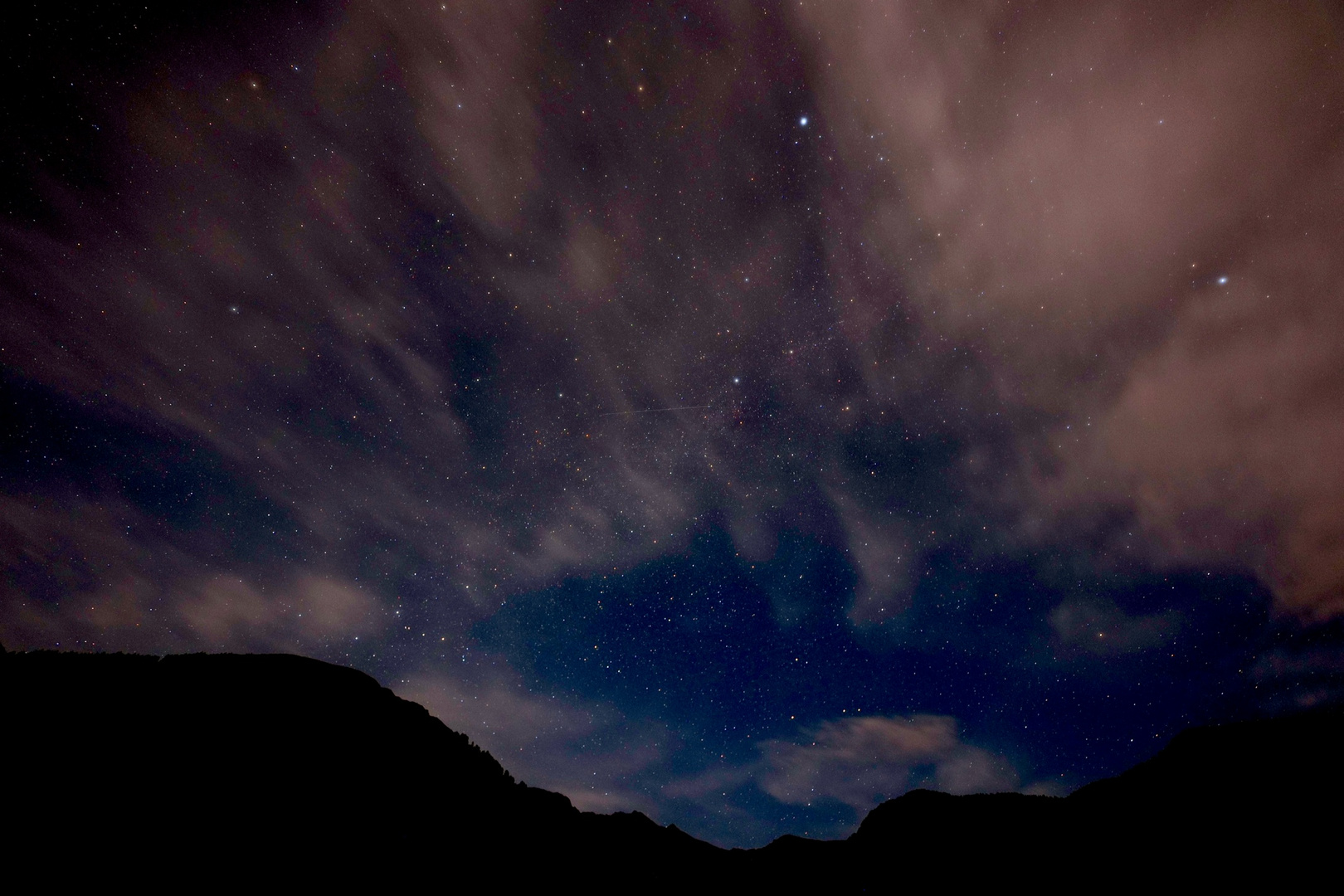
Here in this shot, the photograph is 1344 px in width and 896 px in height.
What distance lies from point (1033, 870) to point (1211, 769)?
9.16 metres

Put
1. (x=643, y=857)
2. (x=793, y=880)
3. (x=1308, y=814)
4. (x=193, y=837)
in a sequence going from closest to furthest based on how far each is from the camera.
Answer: (x=193, y=837)
(x=1308, y=814)
(x=643, y=857)
(x=793, y=880)

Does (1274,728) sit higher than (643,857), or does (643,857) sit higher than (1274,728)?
(1274,728)

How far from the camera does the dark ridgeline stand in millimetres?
9625

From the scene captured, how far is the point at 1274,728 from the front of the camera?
2128 centimetres

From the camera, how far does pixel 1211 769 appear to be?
2100 centimetres

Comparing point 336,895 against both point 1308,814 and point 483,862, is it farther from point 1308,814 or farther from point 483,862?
point 1308,814

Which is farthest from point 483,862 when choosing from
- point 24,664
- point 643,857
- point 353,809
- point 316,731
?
point 643,857

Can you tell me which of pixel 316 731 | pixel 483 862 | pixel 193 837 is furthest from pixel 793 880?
pixel 193 837

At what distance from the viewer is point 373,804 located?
1339 centimetres

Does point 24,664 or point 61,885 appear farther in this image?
point 24,664

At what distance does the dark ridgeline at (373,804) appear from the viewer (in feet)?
31.6

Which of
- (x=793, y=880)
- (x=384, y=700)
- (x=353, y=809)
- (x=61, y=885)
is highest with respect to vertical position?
(x=384, y=700)

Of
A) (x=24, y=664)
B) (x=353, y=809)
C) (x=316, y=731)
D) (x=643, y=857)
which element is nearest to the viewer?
(x=24, y=664)

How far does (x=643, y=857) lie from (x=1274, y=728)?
30.8m
